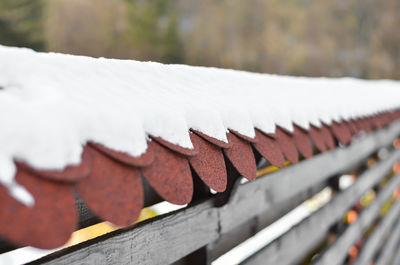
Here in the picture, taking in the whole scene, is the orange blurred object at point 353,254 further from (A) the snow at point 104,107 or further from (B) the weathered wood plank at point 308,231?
(A) the snow at point 104,107

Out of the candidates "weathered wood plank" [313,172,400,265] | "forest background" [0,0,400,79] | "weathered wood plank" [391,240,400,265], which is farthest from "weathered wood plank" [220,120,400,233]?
"forest background" [0,0,400,79]

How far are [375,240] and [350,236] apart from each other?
1010mm

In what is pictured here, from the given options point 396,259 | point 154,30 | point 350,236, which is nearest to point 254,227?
point 350,236

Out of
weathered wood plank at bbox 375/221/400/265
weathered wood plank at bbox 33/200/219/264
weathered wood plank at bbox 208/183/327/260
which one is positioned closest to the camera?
weathered wood plank at bbox 33/200/219/264

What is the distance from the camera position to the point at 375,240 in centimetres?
326

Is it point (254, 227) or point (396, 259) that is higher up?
point (254, 227)

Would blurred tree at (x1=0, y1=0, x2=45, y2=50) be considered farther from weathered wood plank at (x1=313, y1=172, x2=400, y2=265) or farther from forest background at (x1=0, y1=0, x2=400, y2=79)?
weathered wood plank at (x1=313, y1=172, x2=400, y2=265)

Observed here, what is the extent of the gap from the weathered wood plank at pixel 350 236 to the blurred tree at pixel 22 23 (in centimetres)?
2466

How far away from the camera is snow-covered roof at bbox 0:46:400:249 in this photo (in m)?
0.41

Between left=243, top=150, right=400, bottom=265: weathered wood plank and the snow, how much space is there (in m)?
0.77

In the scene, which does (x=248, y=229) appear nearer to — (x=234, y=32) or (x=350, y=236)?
(x=350, y=236)

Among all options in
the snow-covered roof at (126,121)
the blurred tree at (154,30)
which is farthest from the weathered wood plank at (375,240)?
the blurred tree at (154,30)

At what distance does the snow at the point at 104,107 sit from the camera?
0.41 metres

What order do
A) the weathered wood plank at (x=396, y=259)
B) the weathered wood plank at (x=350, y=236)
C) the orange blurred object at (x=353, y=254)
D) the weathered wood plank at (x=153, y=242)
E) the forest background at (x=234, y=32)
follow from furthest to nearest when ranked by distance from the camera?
the forest background at (x=234, y=32) → the weathered wood plank at (x=396, y=259) → the orange blurred object at (x=353, y=254) → the weathered wood plank at (x=350, y=236) → the weathered wood plank at (x=153, y=242)
